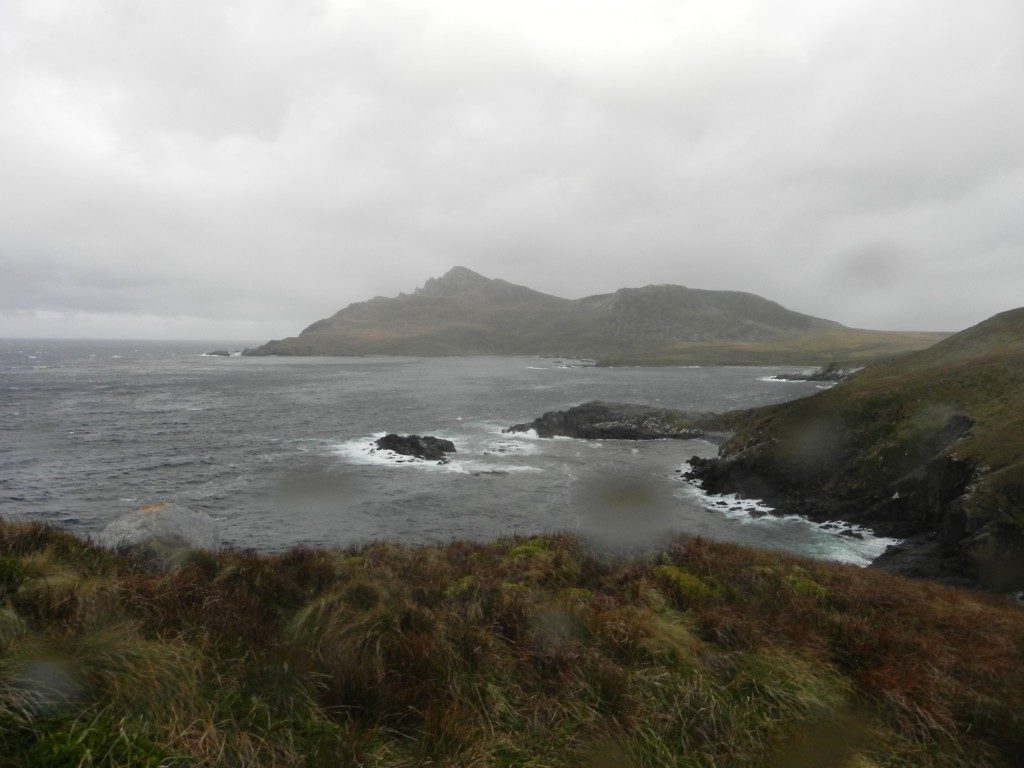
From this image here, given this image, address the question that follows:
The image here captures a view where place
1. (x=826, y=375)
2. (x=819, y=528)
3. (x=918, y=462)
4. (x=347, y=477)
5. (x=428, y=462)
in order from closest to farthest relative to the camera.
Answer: (x=819, y=528)
(x=918, y=462)
(x=347, y=477)
(x=428, y=462)
(x=826, y=375)

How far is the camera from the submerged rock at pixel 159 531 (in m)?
11.1

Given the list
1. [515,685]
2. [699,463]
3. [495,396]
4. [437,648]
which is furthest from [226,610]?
[495,396]

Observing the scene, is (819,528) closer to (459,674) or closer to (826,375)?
(459,674)

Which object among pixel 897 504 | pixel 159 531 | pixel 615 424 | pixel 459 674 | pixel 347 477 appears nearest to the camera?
pixel 459 674

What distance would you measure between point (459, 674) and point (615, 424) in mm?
49002

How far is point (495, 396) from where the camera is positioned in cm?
8575

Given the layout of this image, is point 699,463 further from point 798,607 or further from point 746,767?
point 746,767

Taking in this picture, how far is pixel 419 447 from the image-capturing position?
138ft

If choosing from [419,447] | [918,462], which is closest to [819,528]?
[918,462]

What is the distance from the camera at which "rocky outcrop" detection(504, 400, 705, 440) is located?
5175 centimetres

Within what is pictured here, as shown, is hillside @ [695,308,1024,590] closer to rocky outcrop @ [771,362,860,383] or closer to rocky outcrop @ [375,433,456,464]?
rocky outcrop @ [375,433,456,464]

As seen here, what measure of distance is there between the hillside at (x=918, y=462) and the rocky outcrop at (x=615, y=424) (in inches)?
472

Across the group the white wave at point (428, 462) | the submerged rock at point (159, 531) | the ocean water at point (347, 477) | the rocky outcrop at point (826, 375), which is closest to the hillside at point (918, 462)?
the ocean water at point (347, 477)

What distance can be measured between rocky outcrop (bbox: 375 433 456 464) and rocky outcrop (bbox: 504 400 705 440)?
10839 mm
